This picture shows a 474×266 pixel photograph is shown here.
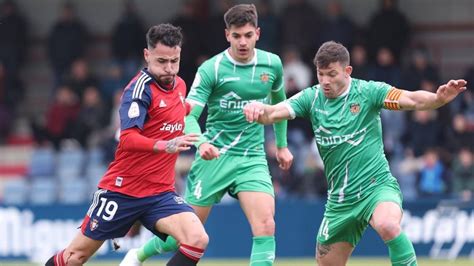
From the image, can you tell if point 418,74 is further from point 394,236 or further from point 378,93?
point 394,236

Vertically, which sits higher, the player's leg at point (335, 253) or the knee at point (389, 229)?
the knee at point (389, 229)

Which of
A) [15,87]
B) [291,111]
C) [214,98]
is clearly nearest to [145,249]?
[214,98]

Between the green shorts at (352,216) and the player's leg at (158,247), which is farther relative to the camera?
the player's leg at (158,247)

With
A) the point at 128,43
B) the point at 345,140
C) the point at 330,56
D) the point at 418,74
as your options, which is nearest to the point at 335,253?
the point at 345,140

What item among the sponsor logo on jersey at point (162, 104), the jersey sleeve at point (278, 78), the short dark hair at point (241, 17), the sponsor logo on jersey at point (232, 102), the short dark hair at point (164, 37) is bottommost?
the sponsor logo on jersey at point (232, 102)

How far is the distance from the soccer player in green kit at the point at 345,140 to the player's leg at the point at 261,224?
0.51 metres

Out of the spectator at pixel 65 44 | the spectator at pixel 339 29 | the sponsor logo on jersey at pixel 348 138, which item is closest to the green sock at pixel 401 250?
the sponsor logo on jersey at pixel 348 138

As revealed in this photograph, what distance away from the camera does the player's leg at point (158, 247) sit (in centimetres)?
1084

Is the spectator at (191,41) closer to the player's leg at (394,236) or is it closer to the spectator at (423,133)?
the spectator at (423,133)

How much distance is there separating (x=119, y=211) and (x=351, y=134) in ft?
6.48

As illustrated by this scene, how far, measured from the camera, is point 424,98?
9.27 meters

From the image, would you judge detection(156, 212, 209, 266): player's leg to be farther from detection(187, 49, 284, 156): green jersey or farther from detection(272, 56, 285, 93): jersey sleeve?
detection(272, 56, 285, 93): jersey sleeve

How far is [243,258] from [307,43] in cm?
496

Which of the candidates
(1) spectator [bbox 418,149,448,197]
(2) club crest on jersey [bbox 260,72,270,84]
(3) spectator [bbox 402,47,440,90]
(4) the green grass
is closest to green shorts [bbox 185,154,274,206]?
(2) club crest on jersey [bbox 260,72,270,84]
